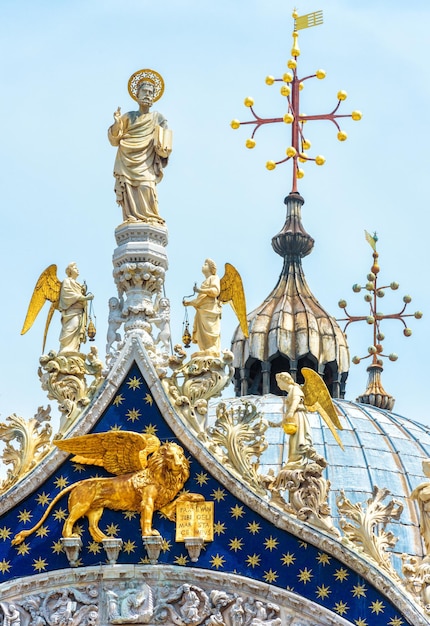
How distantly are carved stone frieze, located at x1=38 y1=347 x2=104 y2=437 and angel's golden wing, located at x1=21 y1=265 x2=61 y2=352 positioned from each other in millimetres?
662

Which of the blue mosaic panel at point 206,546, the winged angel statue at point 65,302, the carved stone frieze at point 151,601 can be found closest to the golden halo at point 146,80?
the winged angel statue at point 65,302

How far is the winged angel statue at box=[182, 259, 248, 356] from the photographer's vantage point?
101ft

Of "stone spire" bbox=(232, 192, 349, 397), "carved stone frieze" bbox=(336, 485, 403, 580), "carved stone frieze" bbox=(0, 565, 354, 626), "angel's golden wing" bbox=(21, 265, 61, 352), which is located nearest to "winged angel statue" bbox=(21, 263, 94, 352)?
"angel's golden wing" bbox=(21, 265, 61, 352)

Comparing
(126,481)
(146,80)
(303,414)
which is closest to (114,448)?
(126,481)

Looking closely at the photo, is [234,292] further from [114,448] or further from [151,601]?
[151,601]

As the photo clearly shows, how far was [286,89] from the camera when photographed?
36.2m

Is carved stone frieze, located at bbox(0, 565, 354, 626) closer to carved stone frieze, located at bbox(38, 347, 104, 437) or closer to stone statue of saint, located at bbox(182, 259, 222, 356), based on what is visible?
carved stone frieze, located at bbox(38, 347, 104, 437)

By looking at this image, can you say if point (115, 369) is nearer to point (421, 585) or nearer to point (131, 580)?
point (131, 580)

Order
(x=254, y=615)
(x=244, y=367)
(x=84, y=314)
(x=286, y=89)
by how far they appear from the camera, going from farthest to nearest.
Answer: (x=244, y=367)
(x=286, y=89)
(x=84, y=314)
(x=254, y=615)

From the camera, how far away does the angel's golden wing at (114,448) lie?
→ 29.9 metres

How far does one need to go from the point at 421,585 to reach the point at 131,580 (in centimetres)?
372

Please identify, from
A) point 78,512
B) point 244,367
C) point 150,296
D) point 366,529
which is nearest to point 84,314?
point 150,296

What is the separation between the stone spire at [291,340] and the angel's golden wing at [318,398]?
1199 cm

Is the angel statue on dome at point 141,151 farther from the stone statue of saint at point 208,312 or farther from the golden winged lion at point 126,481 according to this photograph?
the golden winged lion at point 126,481
